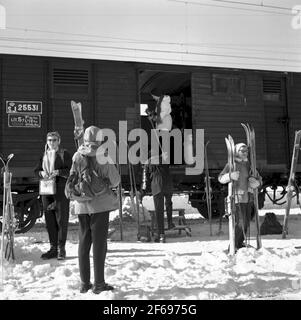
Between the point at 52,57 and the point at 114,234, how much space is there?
3195 mm

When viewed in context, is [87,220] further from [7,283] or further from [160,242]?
[160,242]

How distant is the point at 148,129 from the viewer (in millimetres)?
10000

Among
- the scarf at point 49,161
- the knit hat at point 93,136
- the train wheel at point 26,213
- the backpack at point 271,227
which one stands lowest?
the backpack at point 271,227

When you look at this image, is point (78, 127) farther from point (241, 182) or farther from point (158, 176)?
point (241, 182)

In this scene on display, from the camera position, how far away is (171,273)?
4574 mm

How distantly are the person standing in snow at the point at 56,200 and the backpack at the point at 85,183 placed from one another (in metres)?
1.58

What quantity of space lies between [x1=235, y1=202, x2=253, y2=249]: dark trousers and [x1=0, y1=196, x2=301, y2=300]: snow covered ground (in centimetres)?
32

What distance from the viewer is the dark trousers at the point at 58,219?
212 inches

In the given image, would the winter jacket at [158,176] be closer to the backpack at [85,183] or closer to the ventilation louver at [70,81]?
the ventilation louver at [70,81]

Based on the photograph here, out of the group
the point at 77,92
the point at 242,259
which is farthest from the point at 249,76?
the point at 242,259

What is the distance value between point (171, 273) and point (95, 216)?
1.22m

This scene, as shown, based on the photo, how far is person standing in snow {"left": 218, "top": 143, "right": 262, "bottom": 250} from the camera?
5570mm

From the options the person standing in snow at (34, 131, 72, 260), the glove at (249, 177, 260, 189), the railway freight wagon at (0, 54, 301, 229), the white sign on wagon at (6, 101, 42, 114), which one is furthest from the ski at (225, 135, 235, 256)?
the white sign on wagon at (6, 101, 42, 114)

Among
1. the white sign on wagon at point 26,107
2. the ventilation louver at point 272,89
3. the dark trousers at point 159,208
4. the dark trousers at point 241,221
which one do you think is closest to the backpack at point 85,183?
the dark trousers at point 241,221
